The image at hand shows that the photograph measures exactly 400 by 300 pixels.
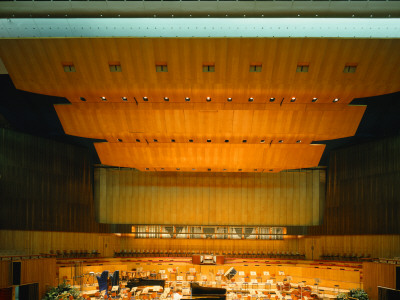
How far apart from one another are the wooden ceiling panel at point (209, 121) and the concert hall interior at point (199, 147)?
0.06 m

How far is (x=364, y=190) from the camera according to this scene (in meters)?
16.0

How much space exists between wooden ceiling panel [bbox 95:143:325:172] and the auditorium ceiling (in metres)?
0.20

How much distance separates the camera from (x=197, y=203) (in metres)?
19.8

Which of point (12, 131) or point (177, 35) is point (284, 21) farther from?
point (12, 131)

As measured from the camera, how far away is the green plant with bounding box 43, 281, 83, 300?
1131 centimetres

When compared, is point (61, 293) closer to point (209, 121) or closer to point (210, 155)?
point (209, 121)

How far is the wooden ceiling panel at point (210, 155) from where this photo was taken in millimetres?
15586

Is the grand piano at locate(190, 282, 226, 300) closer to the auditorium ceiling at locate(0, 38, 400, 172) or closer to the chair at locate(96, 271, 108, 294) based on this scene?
the chair at locate(96, 271, 108, 294)

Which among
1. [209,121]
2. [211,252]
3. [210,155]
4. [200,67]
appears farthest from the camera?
[211,252]

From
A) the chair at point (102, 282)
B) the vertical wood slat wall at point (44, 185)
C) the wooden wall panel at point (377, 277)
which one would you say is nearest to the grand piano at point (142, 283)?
the chair at point (102, 282)

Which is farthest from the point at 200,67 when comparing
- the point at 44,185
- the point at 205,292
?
the point at 44,185

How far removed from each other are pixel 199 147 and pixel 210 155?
2.67 feet

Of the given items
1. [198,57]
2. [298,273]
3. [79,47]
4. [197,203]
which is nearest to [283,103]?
[198,57]

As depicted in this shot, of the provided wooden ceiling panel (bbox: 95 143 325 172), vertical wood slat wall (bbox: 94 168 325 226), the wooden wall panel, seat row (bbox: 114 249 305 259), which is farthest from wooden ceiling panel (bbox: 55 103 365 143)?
seat row (bbox: 114 249 305 259)
